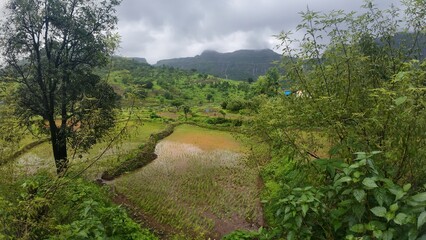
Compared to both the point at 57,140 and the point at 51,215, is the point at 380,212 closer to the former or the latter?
the point at 51,215

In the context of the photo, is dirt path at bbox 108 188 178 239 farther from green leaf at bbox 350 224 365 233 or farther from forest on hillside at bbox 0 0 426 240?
green leaf at bbox 350 224 365 233

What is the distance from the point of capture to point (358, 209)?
242 cm

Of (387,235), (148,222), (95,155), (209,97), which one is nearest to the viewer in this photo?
(387,235)

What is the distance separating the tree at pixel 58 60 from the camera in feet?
35.4

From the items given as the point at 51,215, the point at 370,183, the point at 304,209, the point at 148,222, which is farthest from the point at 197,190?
the point at 370,183

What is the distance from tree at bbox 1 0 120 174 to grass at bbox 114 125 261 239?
3.45 m

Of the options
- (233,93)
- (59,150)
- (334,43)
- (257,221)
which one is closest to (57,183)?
(334,43)

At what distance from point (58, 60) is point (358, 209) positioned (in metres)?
12.6

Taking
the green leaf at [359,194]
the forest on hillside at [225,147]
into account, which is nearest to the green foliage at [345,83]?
the forest on hillside at [225,147]

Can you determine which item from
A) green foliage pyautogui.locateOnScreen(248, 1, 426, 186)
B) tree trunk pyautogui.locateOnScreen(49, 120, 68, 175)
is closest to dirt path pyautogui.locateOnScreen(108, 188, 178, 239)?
tree trunk pyautogui.locateOnScreen(49, 120, 68, 175)

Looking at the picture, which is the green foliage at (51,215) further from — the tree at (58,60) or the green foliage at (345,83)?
the tree at (58,60)

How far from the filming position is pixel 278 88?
6.02 metres

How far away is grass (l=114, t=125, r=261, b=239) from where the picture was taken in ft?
32.2

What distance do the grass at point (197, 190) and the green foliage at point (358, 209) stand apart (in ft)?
20.1
